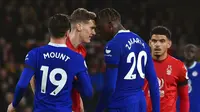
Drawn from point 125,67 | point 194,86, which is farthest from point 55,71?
point 194,86

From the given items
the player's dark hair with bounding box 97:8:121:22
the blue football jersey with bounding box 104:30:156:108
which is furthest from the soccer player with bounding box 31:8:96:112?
the blue football jersey with bounding box 104:30:156:108

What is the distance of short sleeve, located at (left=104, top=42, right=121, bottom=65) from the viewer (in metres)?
5.65

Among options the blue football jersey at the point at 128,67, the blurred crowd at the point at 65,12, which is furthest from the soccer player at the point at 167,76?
the blurred crowd at the point at 65,12

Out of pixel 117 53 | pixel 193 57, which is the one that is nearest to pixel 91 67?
pixel 193 57

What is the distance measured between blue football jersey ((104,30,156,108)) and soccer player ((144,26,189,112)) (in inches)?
26.1

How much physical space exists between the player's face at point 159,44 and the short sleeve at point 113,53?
1094mm

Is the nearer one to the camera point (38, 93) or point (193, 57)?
point (38, 93)

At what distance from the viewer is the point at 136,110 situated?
231 inches

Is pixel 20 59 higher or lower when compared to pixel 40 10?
lower

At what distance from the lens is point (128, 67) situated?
19.0ft

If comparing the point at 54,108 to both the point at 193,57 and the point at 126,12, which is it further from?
the point at 126,12

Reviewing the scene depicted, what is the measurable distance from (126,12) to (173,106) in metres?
11.7

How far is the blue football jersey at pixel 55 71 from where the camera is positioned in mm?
5340

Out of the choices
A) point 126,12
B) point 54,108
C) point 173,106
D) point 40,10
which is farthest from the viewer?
point 126,12
